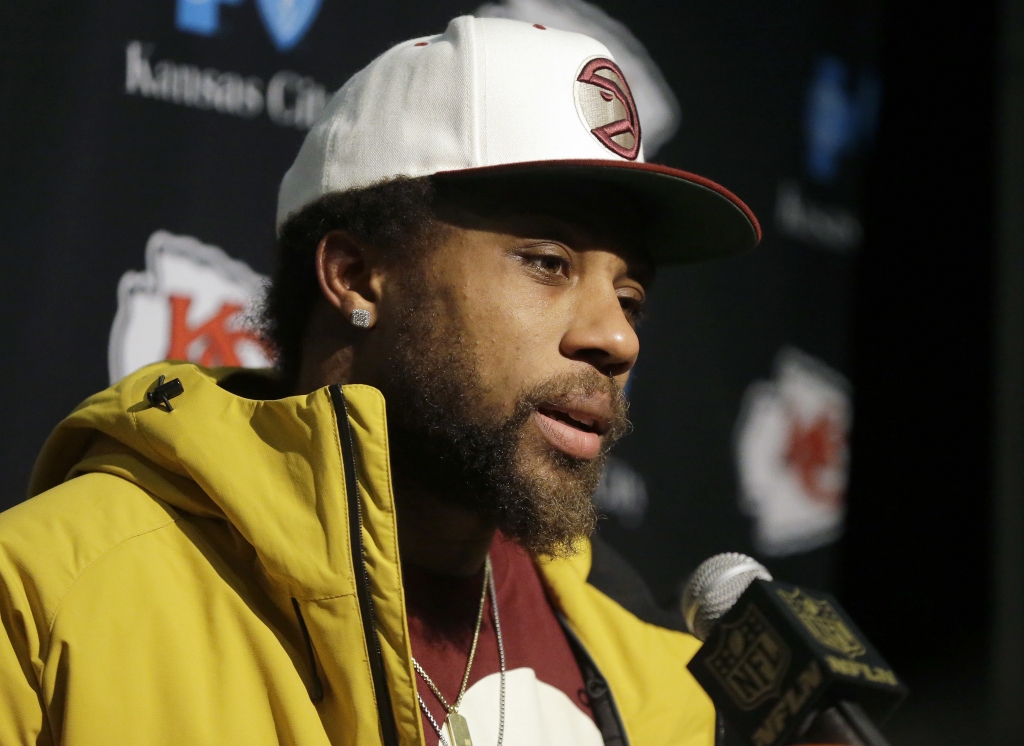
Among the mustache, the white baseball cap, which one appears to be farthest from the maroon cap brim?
the mustache

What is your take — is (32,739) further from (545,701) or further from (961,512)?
(961,512)

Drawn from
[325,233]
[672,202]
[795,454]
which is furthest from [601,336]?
[795,454]

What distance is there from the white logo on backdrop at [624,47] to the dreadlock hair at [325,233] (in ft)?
2.36

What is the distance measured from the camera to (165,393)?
41.8 inches

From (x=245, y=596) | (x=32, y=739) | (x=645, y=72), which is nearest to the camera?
(x=32, y=739)

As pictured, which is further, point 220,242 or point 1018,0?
point 1018,0

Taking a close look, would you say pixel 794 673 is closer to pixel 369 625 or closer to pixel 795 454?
pixel 369 625

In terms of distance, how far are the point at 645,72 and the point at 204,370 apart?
1123mm

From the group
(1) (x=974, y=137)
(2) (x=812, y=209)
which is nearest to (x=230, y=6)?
(2) (x=812, y=209)

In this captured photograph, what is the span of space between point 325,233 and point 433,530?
0.38 m

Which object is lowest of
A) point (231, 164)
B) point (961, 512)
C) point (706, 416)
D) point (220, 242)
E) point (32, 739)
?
point (961, 512)

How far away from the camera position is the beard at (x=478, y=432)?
1156 millimetres

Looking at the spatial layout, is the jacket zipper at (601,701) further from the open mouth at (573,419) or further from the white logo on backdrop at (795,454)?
the white logo on backdrop at (795,454)

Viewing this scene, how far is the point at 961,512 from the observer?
2252 millimetres
